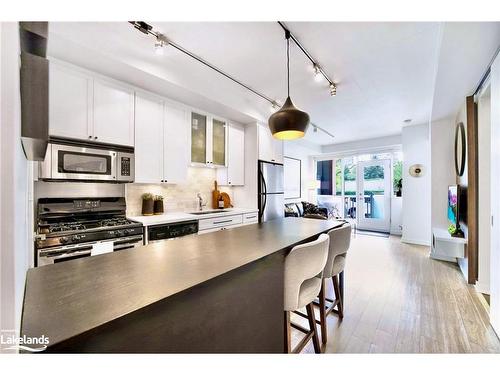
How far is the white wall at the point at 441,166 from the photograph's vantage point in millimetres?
4035

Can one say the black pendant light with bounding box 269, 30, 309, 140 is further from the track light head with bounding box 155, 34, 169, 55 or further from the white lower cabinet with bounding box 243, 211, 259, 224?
the white lower cabinet with bounding box 243, 211, 259, 224

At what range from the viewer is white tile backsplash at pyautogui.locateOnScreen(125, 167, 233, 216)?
291cm

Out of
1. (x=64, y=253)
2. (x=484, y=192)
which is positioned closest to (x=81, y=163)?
(x=64, y=253)

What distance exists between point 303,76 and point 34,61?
9.38 ft

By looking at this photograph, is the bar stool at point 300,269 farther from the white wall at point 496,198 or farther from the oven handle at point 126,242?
the oven handle at point 126,242

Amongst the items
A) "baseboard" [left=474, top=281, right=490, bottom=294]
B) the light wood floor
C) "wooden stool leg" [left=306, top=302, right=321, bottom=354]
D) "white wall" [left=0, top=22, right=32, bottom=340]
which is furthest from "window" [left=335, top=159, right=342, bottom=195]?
"white wall" [left=0, top=22, right=32, bottom=340]

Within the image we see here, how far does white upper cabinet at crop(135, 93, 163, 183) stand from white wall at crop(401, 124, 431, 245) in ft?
17.4

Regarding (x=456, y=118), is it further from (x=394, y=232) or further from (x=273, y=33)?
(x=273, y=33)

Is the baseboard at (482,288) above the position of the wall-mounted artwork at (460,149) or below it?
below

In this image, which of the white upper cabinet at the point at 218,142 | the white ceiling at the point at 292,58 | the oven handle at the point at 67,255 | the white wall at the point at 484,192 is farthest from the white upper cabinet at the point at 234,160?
the white wall at the point at 484,192

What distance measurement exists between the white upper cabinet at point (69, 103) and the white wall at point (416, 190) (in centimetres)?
601

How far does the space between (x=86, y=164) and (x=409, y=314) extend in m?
3.64

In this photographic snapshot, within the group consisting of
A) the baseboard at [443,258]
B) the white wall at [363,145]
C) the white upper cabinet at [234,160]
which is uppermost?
the white wall at [363,145]
